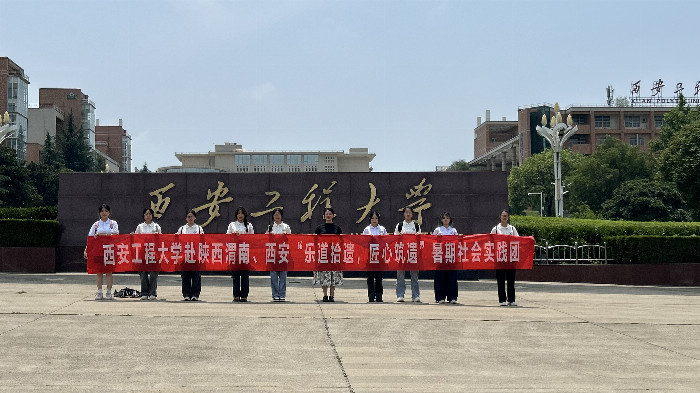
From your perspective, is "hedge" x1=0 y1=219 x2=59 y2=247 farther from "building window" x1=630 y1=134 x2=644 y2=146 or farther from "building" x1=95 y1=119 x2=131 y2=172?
"building" x1=95 y1=119 x2=131 y2=172

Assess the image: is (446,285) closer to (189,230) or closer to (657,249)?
(189,230)

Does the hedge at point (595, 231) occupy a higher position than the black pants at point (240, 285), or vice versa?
the hedge at point (595, 231)

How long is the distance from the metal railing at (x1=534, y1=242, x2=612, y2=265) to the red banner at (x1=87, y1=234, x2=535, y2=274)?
30.0 feet

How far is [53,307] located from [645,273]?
1882cm

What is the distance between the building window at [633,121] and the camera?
112812 mm

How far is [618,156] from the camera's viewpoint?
8381 centimetres

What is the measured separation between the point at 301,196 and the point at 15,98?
90.2m

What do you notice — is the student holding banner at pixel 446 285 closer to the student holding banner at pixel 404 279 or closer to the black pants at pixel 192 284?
the student holding banner at pixel 404 279

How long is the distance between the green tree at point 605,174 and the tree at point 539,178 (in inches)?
186

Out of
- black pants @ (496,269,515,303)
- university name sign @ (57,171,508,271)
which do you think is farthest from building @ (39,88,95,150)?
black pants @ (496,269,515,303)

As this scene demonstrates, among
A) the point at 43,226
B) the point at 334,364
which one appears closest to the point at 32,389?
the point at 334,364

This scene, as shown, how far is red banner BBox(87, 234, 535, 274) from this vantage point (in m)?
16.4

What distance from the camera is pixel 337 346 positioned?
10188mm

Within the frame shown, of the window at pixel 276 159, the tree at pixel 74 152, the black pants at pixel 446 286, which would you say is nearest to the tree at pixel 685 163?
the black pants at pixel 446 286
